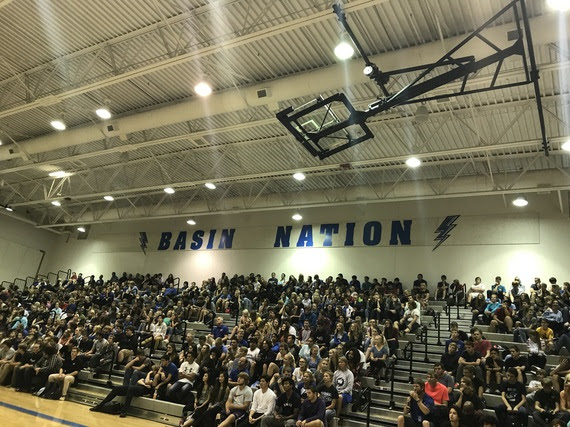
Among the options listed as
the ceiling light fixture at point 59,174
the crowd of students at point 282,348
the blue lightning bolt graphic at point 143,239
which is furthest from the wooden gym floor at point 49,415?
the blue lightning bolt graphic at point 143,239

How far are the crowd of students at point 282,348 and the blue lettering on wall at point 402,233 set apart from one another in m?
1.94

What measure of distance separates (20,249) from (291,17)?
2253cm

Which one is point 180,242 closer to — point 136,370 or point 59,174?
point 59,174

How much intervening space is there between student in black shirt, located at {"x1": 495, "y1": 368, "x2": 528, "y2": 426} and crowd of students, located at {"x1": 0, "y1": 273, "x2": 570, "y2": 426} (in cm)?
4

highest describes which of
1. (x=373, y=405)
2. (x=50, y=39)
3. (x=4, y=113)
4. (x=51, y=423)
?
(x=50, y=39)

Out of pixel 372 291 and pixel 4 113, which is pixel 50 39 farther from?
pixel 372 291

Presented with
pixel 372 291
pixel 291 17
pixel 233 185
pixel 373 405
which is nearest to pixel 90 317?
pixel 233 185

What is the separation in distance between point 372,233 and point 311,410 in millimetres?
11380

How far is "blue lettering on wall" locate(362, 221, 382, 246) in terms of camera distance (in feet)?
59.2

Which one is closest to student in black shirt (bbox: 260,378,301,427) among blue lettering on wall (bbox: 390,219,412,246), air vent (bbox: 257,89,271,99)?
air vent (bbox: 257,89,271,99)

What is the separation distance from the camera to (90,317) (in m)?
16.0

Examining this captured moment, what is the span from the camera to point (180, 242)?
74.9 feet

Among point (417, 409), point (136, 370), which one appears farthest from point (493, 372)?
point (136, 370)

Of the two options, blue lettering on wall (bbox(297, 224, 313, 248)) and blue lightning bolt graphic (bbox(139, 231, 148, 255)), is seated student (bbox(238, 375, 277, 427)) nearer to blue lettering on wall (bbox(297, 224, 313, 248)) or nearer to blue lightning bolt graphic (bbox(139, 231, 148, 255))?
blue lettering on wall (bbox(297, 224, 313, 248))
